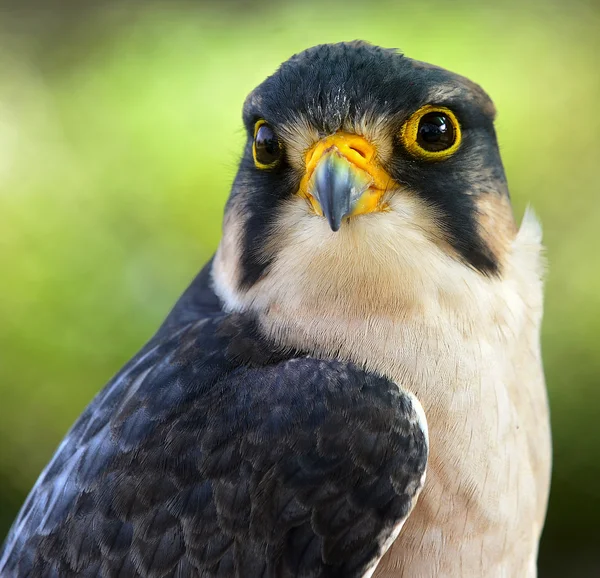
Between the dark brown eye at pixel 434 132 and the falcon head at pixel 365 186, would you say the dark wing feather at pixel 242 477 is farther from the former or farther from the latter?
the dark brown eye at pixel 434 132

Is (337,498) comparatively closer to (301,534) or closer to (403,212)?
(301,534)

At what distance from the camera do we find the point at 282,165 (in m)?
2.43

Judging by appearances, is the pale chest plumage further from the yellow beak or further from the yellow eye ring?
the yellow eye ring

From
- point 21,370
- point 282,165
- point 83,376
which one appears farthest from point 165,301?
point 282,165

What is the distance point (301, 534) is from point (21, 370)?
13.9 feet

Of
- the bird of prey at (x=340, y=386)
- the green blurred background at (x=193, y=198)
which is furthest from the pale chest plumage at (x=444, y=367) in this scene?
the green blurred background at (x=193, y=198)

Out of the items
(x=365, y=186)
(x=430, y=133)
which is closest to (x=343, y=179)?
(x=365, y=186)

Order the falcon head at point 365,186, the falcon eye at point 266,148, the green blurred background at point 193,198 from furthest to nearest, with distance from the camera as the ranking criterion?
the green blurred background at point 193,198 → the falcon eye at point 266,148 → the falcon head at point 365,186

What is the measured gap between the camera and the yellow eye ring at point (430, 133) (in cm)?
233

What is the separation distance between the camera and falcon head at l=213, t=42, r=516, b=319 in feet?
7.58

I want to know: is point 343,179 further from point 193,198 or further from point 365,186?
point 193,198

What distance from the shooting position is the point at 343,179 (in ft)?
7.14

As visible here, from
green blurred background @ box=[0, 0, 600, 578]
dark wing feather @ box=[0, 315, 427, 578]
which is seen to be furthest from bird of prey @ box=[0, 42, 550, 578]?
green blurred background @ box=[0, 0, 600, 578]

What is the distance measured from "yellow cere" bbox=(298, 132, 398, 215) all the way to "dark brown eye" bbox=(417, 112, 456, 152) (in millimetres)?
153
